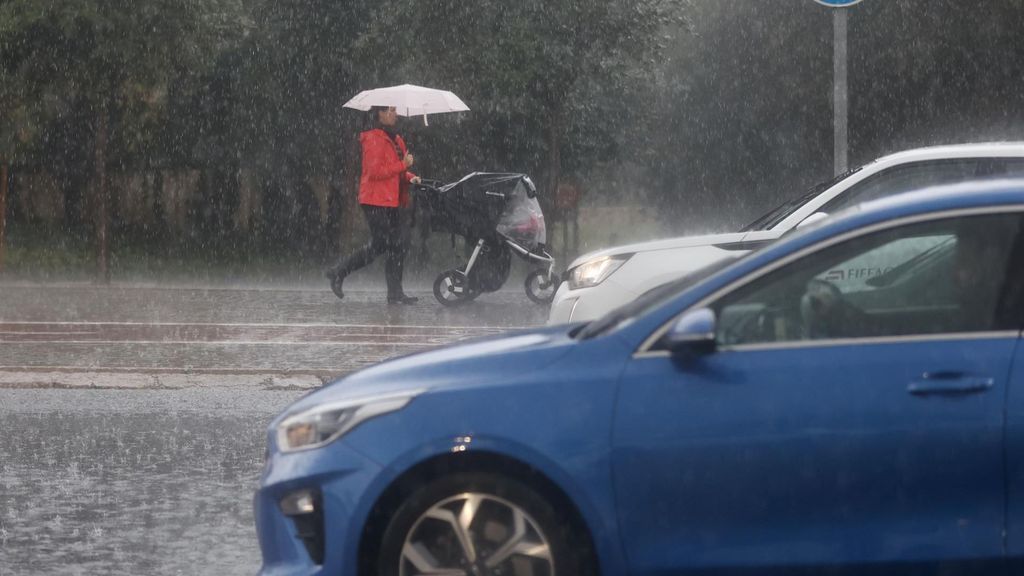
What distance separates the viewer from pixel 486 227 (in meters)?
17.5

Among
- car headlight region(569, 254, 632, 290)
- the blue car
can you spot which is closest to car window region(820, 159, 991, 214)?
car headlight region(569, 254, 632, 290)

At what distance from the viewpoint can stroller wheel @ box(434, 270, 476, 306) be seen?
1711cm

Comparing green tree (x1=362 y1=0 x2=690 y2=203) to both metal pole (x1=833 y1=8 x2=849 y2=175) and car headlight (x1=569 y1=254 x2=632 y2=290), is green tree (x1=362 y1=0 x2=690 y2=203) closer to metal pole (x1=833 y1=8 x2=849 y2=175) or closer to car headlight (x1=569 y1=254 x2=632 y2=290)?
metal pole (x1=833 y1=8 x2=849 y2=175)

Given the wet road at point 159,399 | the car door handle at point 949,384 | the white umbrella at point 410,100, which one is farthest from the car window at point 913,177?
the white umbrella at point 410,100

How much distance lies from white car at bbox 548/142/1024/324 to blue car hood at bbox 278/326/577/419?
4343 millimetres

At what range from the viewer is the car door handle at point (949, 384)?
4863 millimetres

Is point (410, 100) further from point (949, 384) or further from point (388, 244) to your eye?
point (949, 384)

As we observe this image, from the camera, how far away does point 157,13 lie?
864 inches

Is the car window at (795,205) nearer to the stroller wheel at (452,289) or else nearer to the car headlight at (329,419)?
the car headlight at (329,419)

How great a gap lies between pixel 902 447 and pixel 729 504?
1.69 ft

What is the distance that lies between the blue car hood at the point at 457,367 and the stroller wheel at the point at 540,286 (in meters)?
11.7

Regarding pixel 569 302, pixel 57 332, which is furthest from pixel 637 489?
pixel 57 332

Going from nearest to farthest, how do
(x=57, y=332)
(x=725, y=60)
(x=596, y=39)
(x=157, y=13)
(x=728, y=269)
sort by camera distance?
(x=728, y=269) → (x=57, y=332) → (x=157, y=13) → (x=596, y=39) → (x=725, y=60)

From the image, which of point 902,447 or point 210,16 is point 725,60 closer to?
point 210,16
